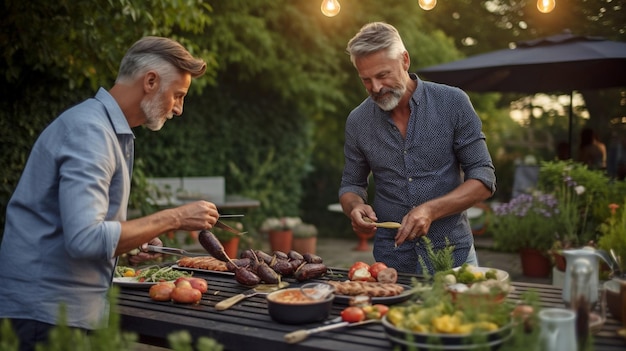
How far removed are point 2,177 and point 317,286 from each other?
3685 mm

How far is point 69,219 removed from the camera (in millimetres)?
2057

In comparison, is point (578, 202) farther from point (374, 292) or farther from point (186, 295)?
point (186, 295)

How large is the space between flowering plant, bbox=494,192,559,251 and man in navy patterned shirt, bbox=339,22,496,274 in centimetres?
376

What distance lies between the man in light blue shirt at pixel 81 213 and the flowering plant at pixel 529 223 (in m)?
5.25

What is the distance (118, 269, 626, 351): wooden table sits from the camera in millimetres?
2076

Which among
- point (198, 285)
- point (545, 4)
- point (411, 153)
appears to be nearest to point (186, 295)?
point (198, 285)

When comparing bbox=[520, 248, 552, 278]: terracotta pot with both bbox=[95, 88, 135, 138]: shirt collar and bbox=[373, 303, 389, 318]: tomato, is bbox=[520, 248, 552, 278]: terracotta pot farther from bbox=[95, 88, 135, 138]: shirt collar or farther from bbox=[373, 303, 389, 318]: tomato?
bbox=[95, 88, 135, 138]: shirt collar

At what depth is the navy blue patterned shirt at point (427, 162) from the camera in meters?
3.27

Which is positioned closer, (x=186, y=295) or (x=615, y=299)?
(x=615, y=299)

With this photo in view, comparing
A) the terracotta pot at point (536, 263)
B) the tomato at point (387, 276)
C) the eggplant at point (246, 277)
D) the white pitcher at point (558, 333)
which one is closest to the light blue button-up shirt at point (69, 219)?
the eggplant at point (246, 277)

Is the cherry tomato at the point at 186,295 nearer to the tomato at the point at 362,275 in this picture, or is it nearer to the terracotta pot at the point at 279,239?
the tomato at the point at 362,275

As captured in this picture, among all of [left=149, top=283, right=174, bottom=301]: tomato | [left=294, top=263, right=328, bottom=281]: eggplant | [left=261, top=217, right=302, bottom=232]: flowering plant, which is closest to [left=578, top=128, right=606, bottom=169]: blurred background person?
[left=261, top=217, right=302, bottom=232]: flowering plant

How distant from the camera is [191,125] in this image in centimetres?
946

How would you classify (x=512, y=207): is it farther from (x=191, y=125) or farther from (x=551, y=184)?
(x=191, y=125)
